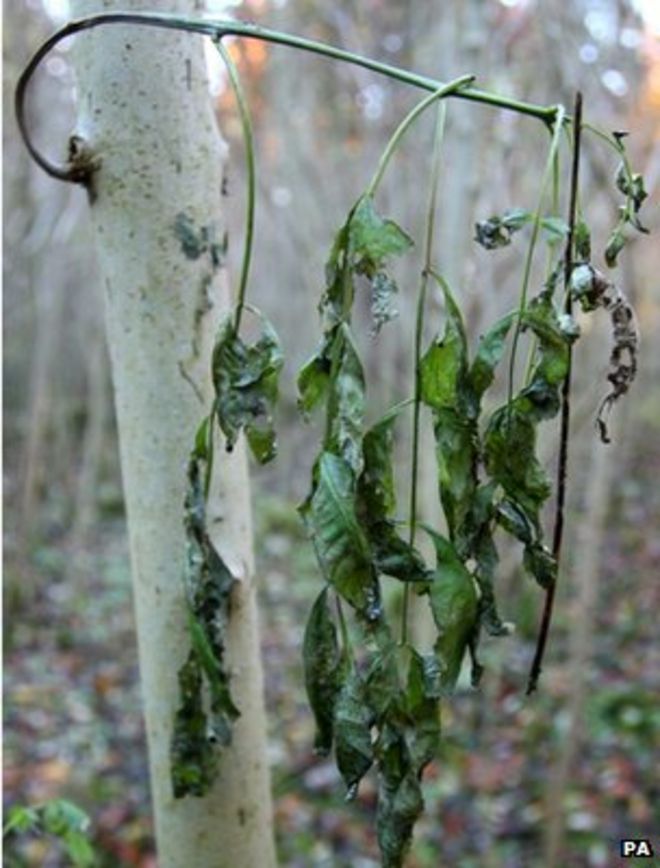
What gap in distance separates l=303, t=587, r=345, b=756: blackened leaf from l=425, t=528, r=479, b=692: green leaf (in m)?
0.08

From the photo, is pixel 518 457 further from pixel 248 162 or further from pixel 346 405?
pixel 248 162

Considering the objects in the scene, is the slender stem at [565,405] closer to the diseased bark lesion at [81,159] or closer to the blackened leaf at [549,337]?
the blackened leaf at [549,337]

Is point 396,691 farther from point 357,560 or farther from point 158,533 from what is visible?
point 158,533

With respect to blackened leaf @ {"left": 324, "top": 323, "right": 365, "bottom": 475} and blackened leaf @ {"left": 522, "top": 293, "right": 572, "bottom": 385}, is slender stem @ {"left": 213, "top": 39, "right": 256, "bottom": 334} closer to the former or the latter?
blackened leaf @ {"left": 324, "top": 323, "right": 365, "bottom": 475}

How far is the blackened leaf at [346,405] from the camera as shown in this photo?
1.86 feet

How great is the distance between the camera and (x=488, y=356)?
22.6 inches

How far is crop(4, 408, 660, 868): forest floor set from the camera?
2543mm

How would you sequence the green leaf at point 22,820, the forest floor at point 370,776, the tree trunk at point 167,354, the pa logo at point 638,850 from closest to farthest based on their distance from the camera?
1. the tree trunk at point 167,354
2. the green leaf at point 22,820
3. the pa logo at point 638,850
4. the forest floor at point 370,776

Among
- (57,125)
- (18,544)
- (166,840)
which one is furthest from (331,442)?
(57,125)

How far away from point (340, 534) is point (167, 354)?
0.98 ft

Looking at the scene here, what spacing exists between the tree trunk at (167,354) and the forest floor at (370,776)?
112cm

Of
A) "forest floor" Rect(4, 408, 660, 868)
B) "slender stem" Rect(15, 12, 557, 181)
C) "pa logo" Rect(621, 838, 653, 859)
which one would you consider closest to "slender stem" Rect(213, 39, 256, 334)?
"slender stem" Rect(15, 12, 557, 181)

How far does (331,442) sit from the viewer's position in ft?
1.87

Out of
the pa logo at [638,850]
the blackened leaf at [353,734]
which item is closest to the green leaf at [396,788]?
the blackened leaf at [353,734]
